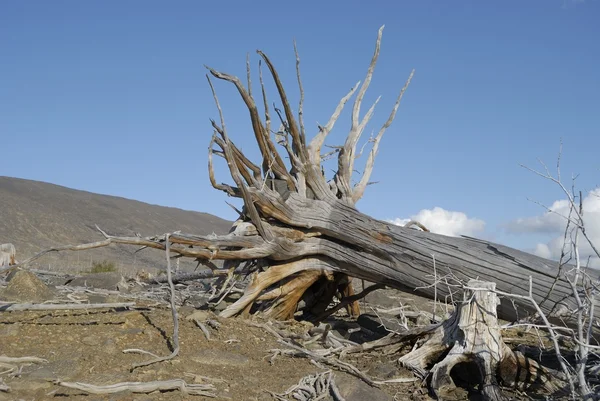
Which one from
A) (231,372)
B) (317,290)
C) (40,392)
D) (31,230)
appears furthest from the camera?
(31,230)

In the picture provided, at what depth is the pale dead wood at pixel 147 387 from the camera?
4.78 meters

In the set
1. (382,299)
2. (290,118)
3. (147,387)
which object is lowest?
(147,387)

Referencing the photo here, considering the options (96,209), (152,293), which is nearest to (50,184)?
(96,209)

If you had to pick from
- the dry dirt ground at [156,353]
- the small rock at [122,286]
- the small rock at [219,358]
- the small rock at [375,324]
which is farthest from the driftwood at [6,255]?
the small rock at [375,324]

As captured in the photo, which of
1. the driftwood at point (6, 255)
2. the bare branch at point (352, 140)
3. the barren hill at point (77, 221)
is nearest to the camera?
the bare branch at point (352, 140)

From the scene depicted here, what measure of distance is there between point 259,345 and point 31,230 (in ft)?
79.7

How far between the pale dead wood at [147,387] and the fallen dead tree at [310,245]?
1966 millimetres

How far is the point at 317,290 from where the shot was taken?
8.66 meters

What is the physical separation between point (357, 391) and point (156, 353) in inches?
70.4

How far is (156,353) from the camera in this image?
18.8 ft

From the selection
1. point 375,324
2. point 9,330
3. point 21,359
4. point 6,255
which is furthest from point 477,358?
point 6,255

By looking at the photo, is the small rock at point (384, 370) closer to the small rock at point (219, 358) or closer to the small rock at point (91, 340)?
the small rock at point (219, 358)

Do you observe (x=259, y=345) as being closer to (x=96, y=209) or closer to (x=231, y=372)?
(x=231, y=372)

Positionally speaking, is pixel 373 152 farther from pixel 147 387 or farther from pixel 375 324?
pixel 147 387
